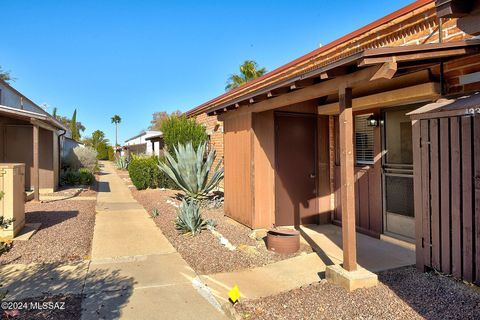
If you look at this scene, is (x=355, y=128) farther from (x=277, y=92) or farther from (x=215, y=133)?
(x=215, y=133)

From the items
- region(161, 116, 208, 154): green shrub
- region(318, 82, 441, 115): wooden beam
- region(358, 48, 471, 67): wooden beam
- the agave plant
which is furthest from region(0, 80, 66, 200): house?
region(358, 48, 471, 67): wooden beam

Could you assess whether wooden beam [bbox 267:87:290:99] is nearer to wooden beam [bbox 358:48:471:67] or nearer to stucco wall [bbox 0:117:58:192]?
wooden beam [bbox 358:48:471:67]

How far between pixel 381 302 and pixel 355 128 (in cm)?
384

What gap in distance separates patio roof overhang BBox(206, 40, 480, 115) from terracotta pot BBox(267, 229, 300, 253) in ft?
6.99

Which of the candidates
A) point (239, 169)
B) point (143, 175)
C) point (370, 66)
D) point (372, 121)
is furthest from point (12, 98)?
point (370, 66)

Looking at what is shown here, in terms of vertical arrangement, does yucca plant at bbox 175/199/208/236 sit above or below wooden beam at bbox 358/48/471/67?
below

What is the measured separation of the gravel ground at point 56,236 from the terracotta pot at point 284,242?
293 cm

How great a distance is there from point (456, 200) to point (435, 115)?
3.25ft

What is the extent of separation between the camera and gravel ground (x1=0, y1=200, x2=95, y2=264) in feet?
17.5

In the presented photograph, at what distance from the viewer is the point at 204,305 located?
149 inches

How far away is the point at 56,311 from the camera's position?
353 cm

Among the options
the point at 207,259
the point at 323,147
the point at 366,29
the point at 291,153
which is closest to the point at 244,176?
the point at 291,153

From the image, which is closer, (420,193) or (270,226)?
(420,193)

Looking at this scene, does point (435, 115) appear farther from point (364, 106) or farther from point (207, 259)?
point (207, 259)
